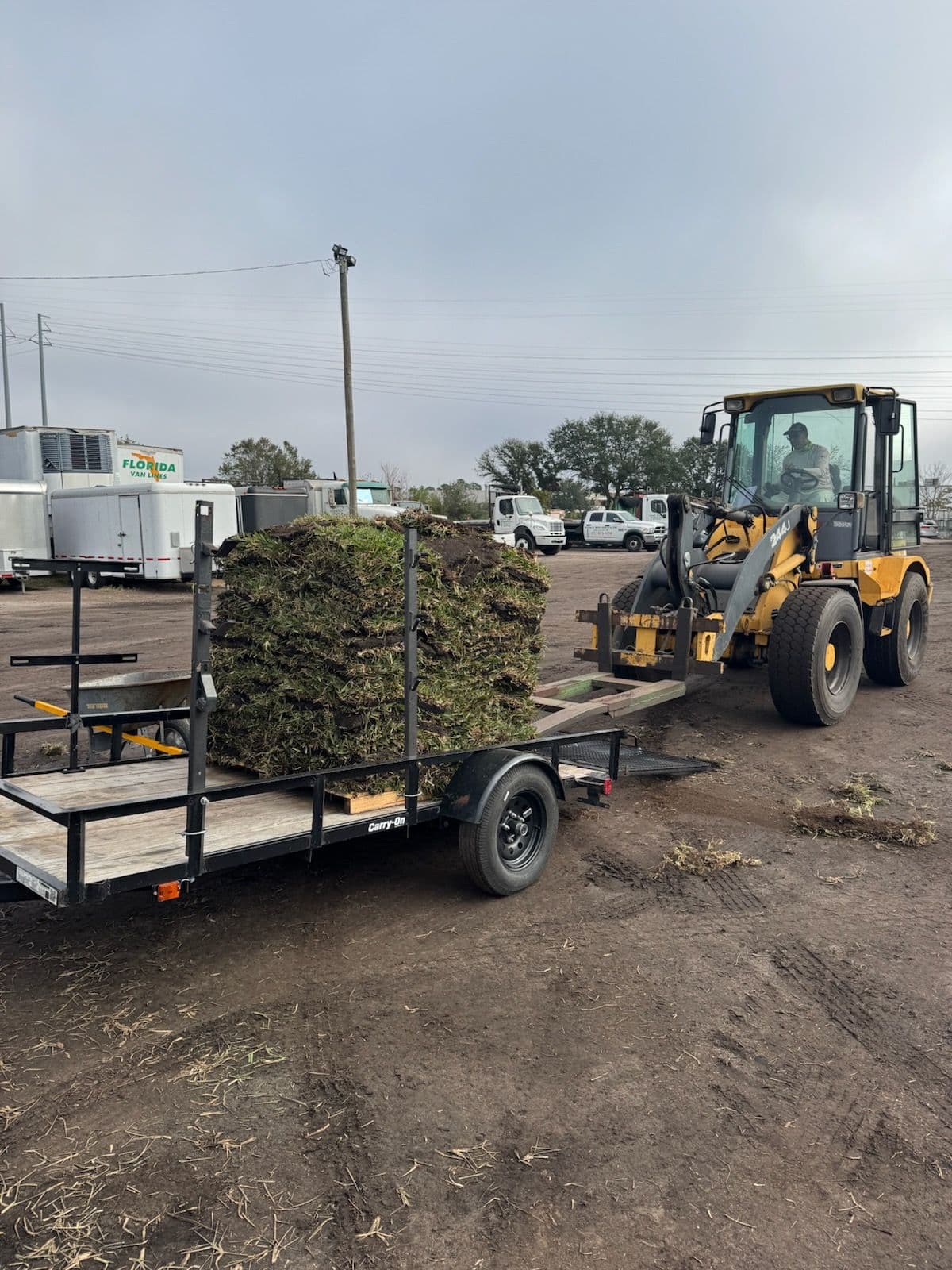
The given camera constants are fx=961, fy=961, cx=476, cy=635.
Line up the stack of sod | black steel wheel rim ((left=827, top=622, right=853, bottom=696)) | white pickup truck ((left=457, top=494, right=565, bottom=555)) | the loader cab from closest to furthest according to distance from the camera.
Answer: the stack of sod, black steel wheel rim ((left=827, top=622, right=853, bottom=696)), the loader cab, white pickup truck ((left=457, top=494, right=565, bottom=555))

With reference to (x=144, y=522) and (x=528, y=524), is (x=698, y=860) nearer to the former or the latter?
(x=144, y=522)

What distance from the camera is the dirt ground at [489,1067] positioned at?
2.88 meters

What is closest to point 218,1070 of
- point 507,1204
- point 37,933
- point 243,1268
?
point 243,1268

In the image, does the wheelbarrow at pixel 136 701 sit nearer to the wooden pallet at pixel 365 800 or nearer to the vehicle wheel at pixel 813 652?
the wooden pallet at pixel 365 800

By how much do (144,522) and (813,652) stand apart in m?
18.8

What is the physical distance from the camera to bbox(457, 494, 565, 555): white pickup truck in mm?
35812

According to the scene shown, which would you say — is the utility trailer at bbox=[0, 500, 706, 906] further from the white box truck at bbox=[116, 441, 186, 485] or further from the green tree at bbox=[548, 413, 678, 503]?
the green tree at bbox=[548, 413, 678, 503]

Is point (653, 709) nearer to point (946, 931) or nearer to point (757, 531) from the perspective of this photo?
point (757, 531)

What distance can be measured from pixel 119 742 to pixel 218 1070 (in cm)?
300

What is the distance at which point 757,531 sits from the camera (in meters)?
9.63

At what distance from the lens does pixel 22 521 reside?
81.3 feet

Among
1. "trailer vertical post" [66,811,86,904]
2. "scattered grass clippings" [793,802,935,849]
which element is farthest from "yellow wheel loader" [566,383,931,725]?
"trailer vertical post" [66,811,86,904]

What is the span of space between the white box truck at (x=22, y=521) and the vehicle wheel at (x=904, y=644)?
20556 millimetres

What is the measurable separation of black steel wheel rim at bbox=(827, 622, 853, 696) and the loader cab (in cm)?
85
